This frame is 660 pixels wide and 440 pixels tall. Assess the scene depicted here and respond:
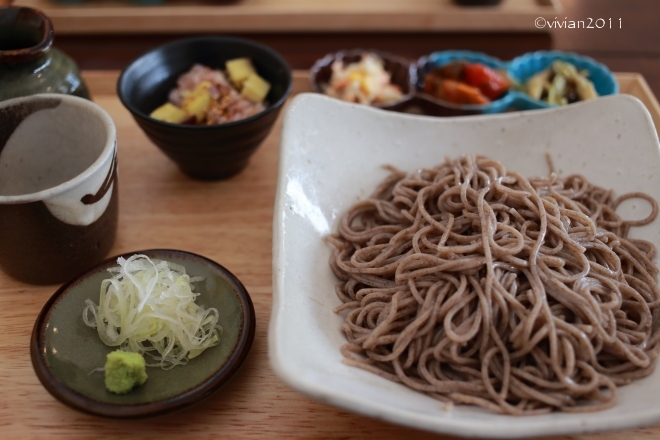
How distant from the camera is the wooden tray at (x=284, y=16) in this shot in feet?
12.3

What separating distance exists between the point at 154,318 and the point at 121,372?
0.21 meters

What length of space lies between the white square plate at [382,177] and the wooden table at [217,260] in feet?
0.82

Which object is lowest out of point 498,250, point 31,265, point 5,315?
point 5,315

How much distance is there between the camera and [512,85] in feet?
10.0

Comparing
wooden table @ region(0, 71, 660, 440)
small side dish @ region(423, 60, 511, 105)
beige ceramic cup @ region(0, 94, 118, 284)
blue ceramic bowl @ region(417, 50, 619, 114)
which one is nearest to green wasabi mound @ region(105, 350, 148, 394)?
wooden table @ region(0, 71, 660, 440)

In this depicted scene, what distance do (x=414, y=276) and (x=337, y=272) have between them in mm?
308

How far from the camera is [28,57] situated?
2010mm

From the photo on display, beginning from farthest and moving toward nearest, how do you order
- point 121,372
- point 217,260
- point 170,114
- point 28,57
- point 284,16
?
point 284,16, point 170,114, point 217,260, point 28,57, point 121,372

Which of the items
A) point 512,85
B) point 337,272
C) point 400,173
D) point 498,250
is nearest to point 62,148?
point 337,272

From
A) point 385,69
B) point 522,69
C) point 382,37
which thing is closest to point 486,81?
point 522,69

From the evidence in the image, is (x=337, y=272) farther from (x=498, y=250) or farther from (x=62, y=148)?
(x=62, y=148)

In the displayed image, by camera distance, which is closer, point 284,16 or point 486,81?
point 486,81

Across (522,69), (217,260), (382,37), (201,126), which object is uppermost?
(522,69)

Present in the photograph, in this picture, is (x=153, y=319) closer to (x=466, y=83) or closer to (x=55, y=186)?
(x=55, y=186)
